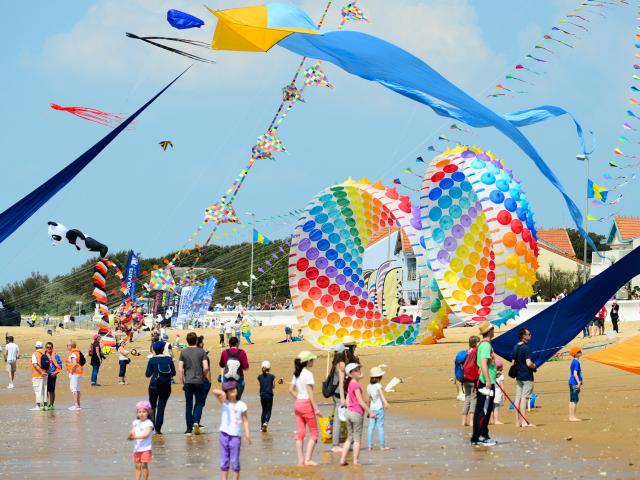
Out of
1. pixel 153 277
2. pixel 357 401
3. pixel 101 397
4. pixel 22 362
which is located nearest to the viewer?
pixel 357 401

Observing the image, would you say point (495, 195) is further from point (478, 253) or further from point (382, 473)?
point (382, 473)

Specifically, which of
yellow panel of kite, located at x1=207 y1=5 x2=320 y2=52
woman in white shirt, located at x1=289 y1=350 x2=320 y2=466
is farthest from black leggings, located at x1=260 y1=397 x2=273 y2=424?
yellow panel of kite, located at x1=207 y1=5 x2=320 y2=52

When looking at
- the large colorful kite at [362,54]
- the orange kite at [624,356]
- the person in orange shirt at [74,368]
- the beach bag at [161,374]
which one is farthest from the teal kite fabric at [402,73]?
the person in orange shirt at [74,368]

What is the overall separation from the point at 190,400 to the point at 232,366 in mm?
916

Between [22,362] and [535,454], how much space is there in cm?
3073

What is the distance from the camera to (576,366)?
15719mm

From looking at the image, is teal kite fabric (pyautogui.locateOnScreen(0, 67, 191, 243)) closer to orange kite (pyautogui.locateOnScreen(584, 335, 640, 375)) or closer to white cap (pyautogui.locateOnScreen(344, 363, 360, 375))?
white cap (pyautogui.locateOnScreen(344, 363, 360, 375))

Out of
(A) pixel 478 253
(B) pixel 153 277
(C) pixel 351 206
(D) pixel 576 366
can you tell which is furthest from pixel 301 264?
(B) pixel 153 277

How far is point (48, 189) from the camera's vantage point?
11570mm

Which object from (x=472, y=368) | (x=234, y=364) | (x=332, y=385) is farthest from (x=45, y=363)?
(x=472, y=368)

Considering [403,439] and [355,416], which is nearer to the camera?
[355,416]

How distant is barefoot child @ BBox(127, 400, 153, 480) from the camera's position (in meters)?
10.2

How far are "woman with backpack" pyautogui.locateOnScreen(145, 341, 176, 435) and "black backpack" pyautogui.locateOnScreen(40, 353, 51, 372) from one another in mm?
4433

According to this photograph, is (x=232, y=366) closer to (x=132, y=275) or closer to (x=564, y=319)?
(x=564, y=319)
